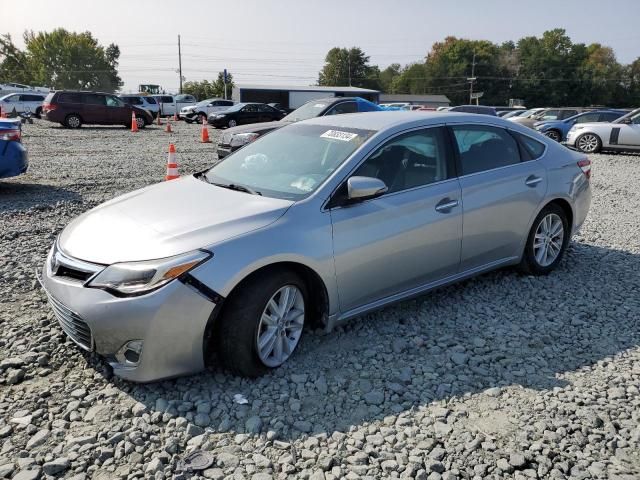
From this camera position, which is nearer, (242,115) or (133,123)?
(133,123)

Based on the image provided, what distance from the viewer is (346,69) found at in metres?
115

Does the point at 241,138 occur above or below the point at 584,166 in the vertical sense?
above

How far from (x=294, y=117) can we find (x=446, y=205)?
29.4 ft

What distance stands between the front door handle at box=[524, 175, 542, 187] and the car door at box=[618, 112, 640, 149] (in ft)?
45.9

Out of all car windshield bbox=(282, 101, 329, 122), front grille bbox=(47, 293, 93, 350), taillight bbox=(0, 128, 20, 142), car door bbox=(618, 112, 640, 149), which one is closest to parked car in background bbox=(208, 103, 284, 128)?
car windshield bbox=(282, 101, 329, 122)

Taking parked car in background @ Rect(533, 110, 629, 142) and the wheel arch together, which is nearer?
the wheel arch

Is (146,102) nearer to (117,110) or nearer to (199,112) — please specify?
(199,112)

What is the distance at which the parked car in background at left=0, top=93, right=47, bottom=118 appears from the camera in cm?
3070

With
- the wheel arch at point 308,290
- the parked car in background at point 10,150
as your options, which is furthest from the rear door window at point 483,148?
the parked car in background at point 10,150

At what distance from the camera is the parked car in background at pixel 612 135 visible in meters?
16.7

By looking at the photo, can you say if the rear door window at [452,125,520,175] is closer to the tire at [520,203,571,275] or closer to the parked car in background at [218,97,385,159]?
the tire at [520,203,571,275]

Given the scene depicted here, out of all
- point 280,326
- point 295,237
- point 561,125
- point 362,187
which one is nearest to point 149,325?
point 280,326

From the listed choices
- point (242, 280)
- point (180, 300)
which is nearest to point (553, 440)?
point (242, 280)

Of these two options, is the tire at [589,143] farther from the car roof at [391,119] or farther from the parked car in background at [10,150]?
the parked car in background at [10,150]
